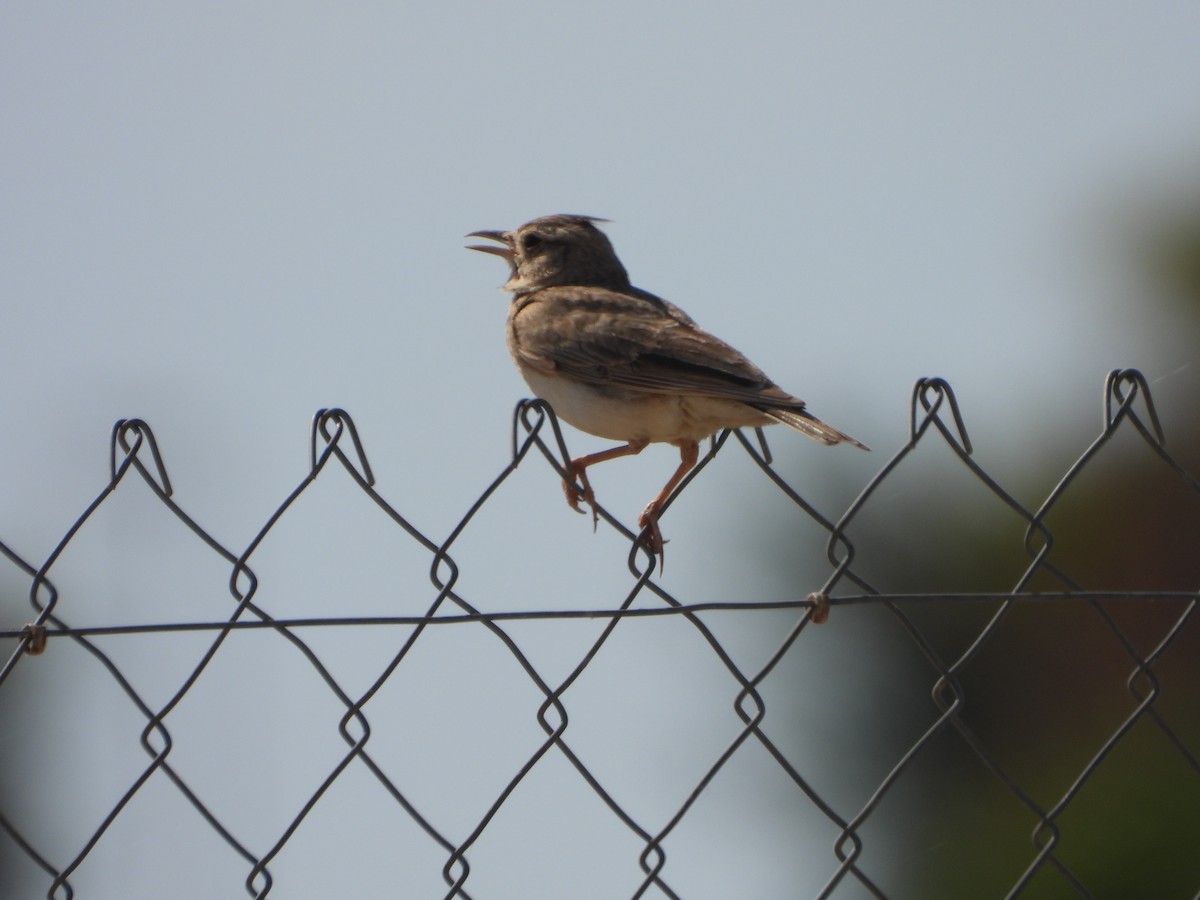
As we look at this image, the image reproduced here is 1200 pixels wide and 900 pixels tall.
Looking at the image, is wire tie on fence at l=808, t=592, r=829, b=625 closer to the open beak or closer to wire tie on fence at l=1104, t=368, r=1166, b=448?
wire tie on fence at l=1104, t=368, r=1166, b=448

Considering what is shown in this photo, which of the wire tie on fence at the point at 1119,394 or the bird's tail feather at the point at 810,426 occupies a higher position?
the wire tie on fence at the point at 1119,394

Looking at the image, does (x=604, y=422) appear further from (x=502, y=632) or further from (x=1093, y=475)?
(x=1093, y=475)

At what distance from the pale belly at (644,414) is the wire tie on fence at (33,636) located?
2958mm

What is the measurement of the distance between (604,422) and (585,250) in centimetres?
232

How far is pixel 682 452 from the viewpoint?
21.0 ft

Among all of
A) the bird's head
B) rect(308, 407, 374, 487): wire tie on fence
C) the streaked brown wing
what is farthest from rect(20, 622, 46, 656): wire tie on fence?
the bird's head

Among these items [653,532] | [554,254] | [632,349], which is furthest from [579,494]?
[554,254]

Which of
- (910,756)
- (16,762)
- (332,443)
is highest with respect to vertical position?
(332,443)

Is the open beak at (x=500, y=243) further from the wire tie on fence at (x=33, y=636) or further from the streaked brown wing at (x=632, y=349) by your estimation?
the wire tie on fence at (x=33, y=636)

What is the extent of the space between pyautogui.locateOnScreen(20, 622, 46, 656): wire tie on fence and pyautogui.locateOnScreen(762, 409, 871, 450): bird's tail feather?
2295 millimetres

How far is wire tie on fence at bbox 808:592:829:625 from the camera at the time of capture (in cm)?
384

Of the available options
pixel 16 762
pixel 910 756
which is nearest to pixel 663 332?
pixel 910 756

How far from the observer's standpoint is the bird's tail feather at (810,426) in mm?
5023

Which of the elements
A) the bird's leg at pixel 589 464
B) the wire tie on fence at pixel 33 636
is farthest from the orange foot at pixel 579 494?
the wire tie on fence at pixel 33 636
